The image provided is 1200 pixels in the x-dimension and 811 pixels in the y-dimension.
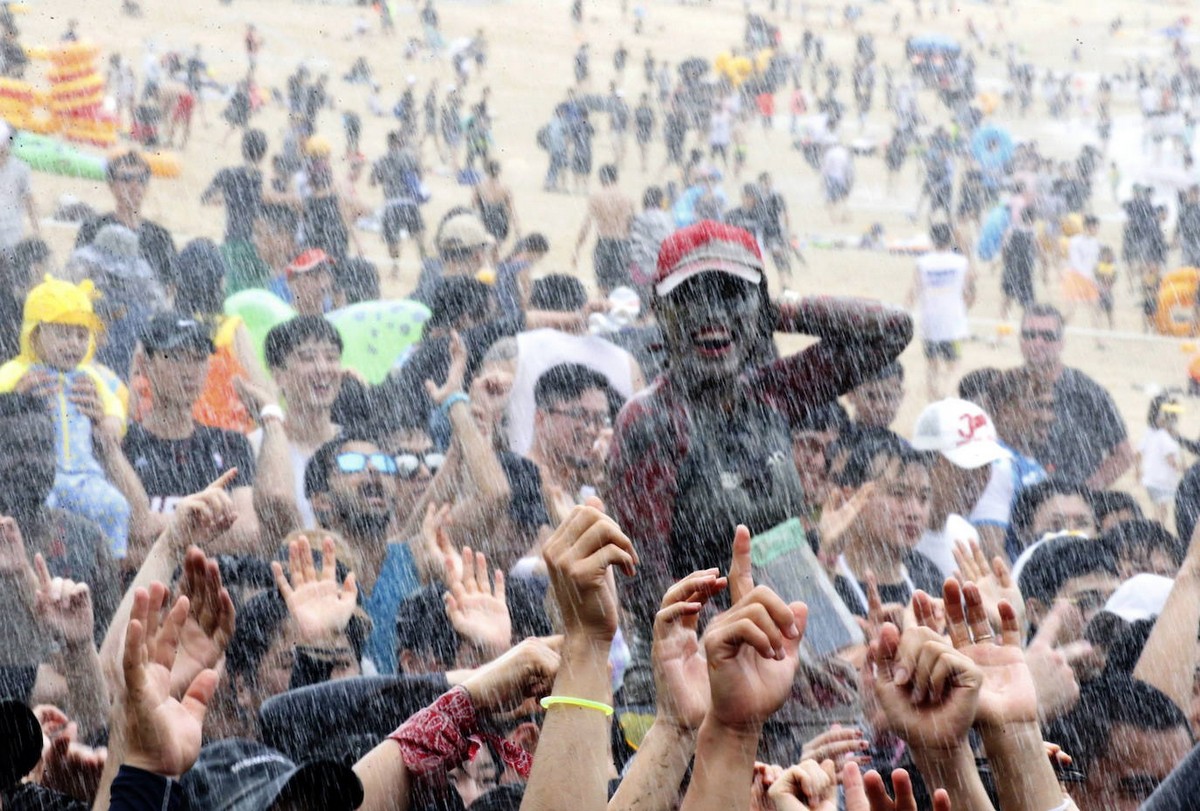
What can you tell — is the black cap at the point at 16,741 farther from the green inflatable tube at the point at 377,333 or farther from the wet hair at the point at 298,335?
the green inflatable tube at the point at 377,333

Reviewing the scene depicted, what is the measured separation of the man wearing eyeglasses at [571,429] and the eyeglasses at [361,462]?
53 centimetres

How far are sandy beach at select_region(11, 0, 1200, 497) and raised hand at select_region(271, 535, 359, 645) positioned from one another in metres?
7.34

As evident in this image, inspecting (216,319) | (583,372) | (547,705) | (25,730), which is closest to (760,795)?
(547,705)

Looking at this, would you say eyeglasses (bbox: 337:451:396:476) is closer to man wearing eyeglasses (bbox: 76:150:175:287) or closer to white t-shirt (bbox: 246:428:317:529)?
white t-shirt (bbox: 246:428:317:529)

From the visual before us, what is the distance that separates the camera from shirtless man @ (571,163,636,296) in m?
9.98

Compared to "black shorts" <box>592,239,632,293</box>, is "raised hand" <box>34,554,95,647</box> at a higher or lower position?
higher

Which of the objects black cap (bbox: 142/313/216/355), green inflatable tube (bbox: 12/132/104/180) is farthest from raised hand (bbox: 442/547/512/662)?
green inflatable tube (bbox: 12/132/104/180)

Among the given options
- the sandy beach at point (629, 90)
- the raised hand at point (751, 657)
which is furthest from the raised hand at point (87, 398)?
the sandy beach at point (629, 90)

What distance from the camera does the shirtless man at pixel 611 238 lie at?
32.7 ft

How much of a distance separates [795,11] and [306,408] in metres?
34.3

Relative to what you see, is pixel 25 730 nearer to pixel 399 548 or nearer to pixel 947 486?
pixel 399 548

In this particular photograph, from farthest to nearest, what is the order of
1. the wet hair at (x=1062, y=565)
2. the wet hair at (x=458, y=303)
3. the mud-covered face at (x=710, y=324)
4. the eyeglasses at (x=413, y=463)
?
the wet hair at (x=458, y=303)
the eyeglasses at (x=413, y=463)
the wet hair at (x=1062, y=565)
the mud-covered face at (x=710, y=324)

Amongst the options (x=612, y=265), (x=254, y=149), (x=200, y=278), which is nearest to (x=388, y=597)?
(x=200, y=278)

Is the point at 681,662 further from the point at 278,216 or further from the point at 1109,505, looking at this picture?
the point at 278,216
